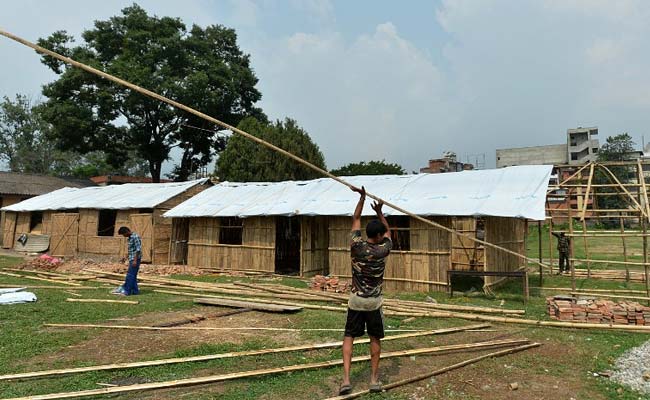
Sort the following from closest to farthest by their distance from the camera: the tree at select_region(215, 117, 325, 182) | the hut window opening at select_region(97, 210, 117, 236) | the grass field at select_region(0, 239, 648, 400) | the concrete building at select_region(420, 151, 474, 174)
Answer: the grass field at select_region(0, 239, 648, 400) < the hut window opening at select_region(97, 210, 117, 236) < the tree at select_region(215, 117, 325, 182) < the concrete building at select_region(420, 151, 474, 174)

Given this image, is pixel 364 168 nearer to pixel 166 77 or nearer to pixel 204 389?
pixel 166 77

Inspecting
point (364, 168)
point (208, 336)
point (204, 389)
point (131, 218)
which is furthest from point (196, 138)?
point (204, 389)

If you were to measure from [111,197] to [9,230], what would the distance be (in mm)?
8194

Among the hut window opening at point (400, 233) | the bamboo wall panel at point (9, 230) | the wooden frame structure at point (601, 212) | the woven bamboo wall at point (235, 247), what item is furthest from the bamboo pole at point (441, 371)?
the bamboo wall panel at point (9, 230)

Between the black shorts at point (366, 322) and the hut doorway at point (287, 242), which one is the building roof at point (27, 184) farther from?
the black shorts at point (366, 322)

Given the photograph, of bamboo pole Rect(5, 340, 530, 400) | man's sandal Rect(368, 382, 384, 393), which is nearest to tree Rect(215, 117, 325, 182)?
bamboo pole Rect(5, 340, 530, 400)

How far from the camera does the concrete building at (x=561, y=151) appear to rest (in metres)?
61.4

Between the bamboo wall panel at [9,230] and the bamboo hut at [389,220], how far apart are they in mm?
13272

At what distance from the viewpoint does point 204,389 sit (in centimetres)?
474

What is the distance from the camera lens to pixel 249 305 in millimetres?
9062

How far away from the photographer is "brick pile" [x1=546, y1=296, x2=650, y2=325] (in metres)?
7.51

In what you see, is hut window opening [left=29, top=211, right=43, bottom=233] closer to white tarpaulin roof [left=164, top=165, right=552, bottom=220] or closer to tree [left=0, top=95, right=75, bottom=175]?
white tarpaulin roof [left=164, top=165, right=552, bottom=220]

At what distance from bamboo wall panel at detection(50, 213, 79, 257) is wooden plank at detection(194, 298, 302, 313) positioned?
1418 centimetres

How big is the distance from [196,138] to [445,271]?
28.6 m
